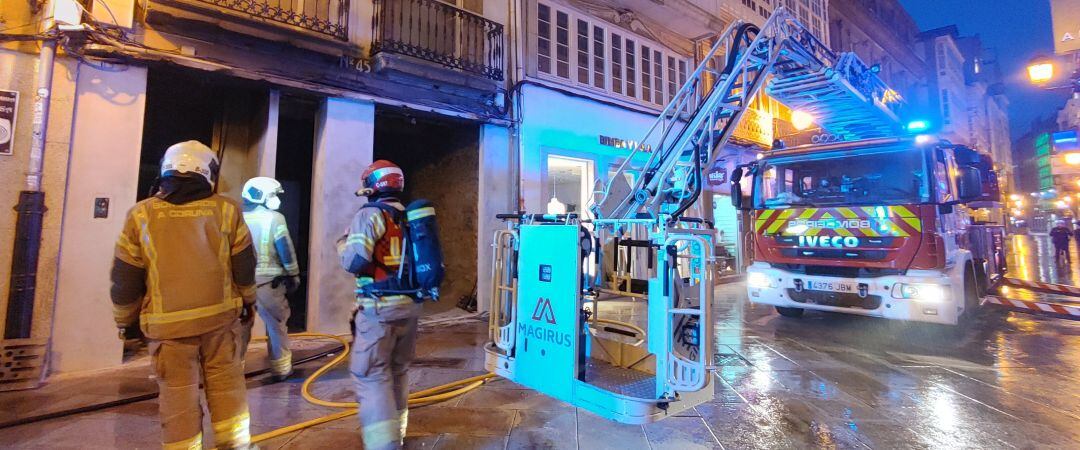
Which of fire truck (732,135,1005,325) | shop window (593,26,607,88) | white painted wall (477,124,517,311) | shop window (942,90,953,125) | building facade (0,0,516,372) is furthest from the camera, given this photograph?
shop window (942,90,953,125)

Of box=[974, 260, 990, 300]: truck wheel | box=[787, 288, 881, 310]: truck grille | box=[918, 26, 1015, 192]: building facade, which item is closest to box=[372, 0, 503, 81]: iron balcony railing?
box=[787, 288, 881, 310]: truck grille

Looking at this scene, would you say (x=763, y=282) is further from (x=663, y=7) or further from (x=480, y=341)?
(x=663, y=7)

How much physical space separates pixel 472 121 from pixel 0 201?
5766 millimetres

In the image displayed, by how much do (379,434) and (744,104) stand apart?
5.17 m

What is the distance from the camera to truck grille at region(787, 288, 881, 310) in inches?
229

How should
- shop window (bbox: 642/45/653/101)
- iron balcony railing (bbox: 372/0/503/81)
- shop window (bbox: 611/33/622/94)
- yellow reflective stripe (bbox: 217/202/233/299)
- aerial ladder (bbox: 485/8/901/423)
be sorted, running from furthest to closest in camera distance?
1. shop window (bbox: 642/45/653/101)
2. shop window (bbox: 611/33/622/94)
3. iron balcony railing (bbox: 372/0/503/81)
4. aerial ladder (bbox: 485/8/901/423)
5. yellow reflective stripe (bbox: 217/202/233/299)

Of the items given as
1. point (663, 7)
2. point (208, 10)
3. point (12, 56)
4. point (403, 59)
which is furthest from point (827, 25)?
point (12, 56)

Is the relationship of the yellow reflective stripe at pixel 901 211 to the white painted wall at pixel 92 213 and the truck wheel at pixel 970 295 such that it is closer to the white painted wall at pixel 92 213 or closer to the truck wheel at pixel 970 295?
the truck wheel at pixel 970 295

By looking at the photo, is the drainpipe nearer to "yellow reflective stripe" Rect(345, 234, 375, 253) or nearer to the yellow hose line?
the yellow hose line

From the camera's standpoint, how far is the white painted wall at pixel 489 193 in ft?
26.9

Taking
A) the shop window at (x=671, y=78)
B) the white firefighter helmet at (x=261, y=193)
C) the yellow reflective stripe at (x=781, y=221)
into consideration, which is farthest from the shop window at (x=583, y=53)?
the white firefighter helmet at (x=261, y=193)

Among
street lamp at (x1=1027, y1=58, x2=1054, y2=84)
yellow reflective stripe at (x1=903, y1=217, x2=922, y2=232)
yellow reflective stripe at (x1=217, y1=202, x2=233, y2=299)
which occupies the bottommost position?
yellow reflective stripe at (x1=217, y1=202, x2=233, y2=299)

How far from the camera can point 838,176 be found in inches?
250

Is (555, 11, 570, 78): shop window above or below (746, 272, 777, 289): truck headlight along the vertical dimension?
above
